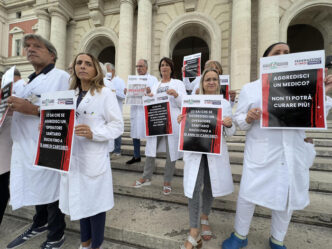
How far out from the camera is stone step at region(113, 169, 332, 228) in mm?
2064

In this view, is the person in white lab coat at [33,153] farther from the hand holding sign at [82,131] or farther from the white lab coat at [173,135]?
the white lab coat at [173,135]

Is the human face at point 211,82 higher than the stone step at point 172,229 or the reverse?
higher

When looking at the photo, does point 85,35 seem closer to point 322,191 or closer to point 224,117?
point 224,117

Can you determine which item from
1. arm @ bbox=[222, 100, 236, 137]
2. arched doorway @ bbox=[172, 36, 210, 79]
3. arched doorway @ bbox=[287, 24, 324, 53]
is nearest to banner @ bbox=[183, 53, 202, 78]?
arm @ bbox=[222, 100, 236, 137]

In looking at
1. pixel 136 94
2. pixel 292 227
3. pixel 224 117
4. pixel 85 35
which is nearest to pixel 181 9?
pixel 85 35

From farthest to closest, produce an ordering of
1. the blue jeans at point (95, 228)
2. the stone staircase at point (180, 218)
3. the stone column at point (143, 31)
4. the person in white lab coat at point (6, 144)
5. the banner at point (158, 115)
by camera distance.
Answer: the stone column at point (143, 31) → the banner at point (158, 115) → the person in white lab coat at point (6, 144) → the stone staircase at point (180, 218) → the blue jeans at point (95, 228)

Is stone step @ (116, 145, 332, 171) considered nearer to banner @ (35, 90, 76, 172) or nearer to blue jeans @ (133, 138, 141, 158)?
blue jeans @ (133, 138, 141, 158)

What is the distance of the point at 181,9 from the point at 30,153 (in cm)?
1059

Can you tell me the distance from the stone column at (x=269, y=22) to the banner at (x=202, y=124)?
25.4 feet

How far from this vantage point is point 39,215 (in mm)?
2135

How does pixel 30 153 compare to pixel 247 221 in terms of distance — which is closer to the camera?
pixel 247 221

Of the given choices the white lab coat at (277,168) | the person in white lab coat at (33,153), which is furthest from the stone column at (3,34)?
the white lab coat at (277,168)

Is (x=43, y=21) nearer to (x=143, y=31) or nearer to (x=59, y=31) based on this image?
(x=59, y=31)

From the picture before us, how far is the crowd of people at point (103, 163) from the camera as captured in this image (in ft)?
4.99
